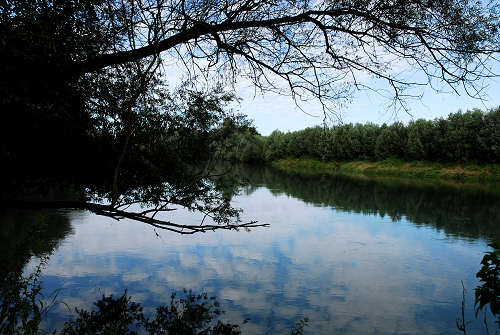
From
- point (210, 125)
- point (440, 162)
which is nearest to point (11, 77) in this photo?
point (210, 125)

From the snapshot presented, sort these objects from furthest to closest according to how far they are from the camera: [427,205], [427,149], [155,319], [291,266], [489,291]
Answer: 1. [427,149]
2. [427,205]
3. [291,266]
4. [155,319]
5. [489,291]

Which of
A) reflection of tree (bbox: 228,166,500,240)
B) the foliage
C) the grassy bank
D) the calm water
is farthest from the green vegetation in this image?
the foliage

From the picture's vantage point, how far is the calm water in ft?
22.3

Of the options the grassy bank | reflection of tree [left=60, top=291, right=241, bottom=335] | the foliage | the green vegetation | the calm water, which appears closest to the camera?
the foliage

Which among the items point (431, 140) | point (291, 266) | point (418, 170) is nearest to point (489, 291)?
point (291, 266)

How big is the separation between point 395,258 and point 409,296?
111 inches

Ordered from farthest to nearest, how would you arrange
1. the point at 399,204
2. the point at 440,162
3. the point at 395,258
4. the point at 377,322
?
the point at 440,162
the point at 399,204
the point at 395,258
the point at 377,322

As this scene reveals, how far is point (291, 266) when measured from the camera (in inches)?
373

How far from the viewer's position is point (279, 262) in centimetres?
977

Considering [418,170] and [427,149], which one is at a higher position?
[427,149]

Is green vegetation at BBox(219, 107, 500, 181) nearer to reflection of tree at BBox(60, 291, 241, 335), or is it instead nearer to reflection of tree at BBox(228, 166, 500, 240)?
reflection of tree at BBox(228, 166, 500, 240)

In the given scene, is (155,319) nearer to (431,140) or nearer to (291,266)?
(291,266)

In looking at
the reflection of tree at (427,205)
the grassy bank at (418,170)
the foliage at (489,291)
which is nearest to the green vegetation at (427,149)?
the grassy bank at (418,170)

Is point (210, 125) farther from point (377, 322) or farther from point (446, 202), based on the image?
point (446, 202)
